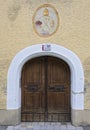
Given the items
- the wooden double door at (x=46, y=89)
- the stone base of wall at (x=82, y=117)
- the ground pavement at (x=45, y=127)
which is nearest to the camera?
Result: the ground pavement at (x=45, y=127)

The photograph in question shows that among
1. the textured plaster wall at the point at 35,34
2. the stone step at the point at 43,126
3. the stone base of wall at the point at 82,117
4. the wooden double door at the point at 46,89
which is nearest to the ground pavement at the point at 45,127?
the stone step at the point at 43,126

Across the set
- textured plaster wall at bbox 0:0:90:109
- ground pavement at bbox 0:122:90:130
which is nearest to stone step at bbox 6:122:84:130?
ground pavement at bbox 0:122:90:130

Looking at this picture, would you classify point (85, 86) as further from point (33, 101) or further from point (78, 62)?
point (33, 101)

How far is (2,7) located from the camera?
25.7 feet

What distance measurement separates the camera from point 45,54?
7.97 metres

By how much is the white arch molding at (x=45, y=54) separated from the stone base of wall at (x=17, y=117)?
0.13 meters

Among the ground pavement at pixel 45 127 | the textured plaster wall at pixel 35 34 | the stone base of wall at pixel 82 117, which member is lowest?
the ground pavement at pixel 45 127

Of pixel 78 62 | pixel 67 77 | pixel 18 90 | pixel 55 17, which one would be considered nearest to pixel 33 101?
pixel 18 90

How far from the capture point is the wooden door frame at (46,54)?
779cm

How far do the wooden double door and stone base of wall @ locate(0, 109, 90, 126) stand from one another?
0.53 metres

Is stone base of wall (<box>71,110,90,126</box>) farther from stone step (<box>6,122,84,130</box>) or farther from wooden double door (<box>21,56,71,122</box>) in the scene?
wooden double door (<box>21,56,71,122</box>)

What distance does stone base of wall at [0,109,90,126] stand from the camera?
25.7 ft

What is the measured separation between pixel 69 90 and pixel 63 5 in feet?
9.31

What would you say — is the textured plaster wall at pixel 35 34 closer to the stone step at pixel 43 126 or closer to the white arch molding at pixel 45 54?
the white arch molding at pixel 45 54
